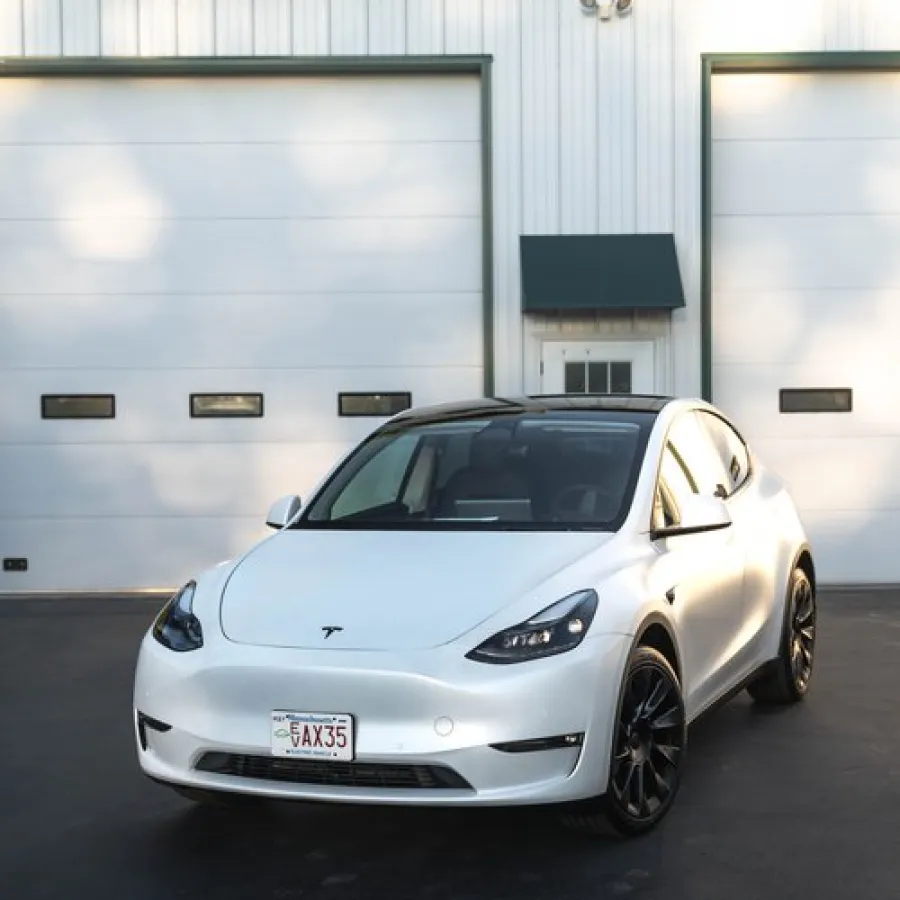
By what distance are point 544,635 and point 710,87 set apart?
24.1 feet

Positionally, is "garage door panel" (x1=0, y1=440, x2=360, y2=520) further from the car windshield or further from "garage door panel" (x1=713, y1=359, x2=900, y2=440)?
the car windshield

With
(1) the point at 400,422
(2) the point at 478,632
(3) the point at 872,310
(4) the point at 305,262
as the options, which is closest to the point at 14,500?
(4) the point at 305,262

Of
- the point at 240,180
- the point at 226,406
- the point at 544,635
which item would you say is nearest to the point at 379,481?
the point at 544,635

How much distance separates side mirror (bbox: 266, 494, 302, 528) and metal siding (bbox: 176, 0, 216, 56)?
5879 mm

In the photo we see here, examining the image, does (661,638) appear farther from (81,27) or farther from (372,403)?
(81,27)

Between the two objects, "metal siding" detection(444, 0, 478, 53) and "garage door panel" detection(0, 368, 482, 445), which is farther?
"garage door panel" detection(0, 368, 482, 445)

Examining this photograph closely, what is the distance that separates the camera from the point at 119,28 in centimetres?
1087

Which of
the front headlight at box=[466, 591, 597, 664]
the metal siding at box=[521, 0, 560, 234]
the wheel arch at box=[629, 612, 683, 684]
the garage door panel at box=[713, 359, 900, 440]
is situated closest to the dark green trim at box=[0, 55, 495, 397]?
the metal siding at box=[521, 0, 560, 234]

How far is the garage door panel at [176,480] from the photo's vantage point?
11.0 metres

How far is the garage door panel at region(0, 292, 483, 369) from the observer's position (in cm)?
1102

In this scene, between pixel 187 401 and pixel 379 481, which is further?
pixel 187 401

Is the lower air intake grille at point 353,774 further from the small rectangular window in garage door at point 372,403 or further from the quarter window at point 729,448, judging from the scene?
the small rectangular window in garage door at point 372,403

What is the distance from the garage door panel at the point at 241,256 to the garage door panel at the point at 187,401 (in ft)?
2.11

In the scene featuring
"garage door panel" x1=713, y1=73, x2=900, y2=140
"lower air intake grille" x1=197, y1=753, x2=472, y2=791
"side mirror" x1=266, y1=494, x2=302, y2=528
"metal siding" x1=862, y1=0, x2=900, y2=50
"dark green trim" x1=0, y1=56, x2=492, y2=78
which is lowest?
"lower air intake grille" x1=197, y1=753, x2=472, y2=791
